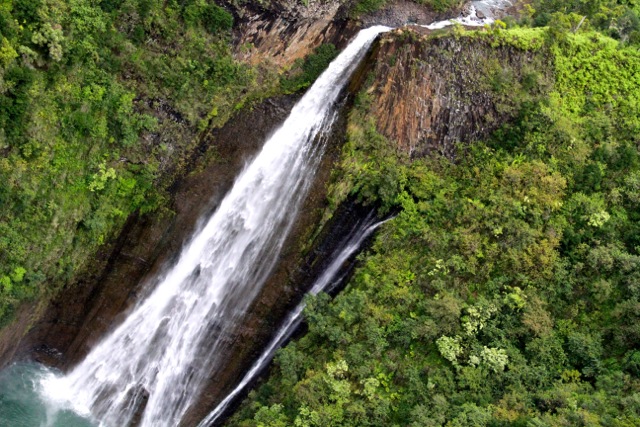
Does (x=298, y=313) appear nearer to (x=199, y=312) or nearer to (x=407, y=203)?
(x=199, y=312)

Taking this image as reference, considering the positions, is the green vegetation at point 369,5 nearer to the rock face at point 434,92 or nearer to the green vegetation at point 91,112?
the rock face at point 434,92

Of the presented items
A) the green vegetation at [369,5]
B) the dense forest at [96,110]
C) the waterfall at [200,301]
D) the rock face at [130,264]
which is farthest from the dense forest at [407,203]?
the green vegetation at [369,5]

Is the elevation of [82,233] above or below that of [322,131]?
below

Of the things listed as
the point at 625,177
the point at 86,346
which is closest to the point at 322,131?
the point at 625,177

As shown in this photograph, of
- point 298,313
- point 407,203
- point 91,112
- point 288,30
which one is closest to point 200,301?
point 298,313

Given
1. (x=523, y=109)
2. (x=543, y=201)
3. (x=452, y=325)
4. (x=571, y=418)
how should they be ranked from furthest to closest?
(x=523, y=109)
(x=543, y=201)
(x=452, y=325)
(x=571, y=418)

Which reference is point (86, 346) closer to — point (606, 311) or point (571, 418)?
point (571, 418)
